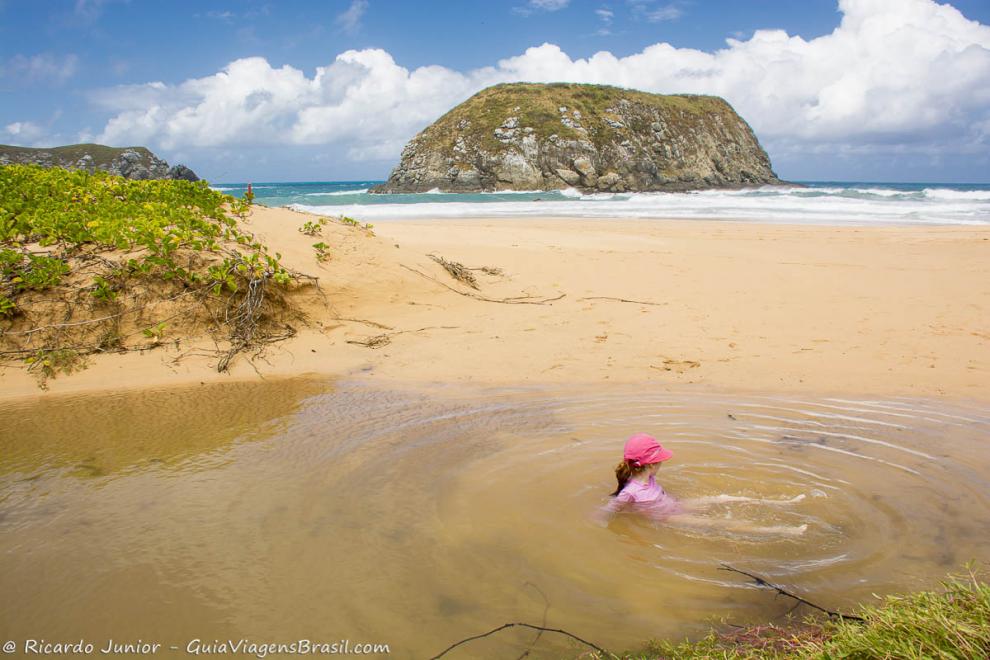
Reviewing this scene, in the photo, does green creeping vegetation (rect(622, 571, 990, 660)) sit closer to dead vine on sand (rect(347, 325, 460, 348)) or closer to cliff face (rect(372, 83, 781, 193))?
dead vine on sand (rect(347, 325, 460, 348))

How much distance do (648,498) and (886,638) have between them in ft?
6.01

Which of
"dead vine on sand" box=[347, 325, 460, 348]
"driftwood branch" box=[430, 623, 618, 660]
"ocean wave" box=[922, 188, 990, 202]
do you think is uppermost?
"ocean wave" box=[922, 188, 990, 202]

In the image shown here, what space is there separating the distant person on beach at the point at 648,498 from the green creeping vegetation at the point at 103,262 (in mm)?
4504

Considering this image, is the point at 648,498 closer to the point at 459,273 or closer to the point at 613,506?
Answer: the point at 613,506

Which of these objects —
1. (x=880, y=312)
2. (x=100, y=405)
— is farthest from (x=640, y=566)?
(x=880, y=312)

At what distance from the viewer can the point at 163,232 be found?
7.10 m

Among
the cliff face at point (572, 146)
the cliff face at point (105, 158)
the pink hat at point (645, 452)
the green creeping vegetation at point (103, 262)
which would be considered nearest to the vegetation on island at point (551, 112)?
the cliff face at point (572, 146)

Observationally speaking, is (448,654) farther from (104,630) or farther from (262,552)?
(104,630)

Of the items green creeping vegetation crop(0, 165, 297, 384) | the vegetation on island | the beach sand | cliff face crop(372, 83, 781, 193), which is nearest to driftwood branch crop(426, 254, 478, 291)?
the beach sand

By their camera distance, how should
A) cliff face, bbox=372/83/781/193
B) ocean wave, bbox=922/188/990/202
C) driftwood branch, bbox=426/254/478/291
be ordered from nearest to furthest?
driftwood branch, bbox=426/254/478/291 → ocean wave, bbox=922/188/990/202 → cliff face, bbox=372/83/781/193

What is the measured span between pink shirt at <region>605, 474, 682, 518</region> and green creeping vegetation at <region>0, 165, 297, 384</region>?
452 centimetres

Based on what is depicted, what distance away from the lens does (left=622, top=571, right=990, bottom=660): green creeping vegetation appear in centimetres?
183

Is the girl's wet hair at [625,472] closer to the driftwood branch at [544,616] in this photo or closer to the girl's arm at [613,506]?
the girl's arm at [613,506]

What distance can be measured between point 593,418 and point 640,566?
6.77 feet
